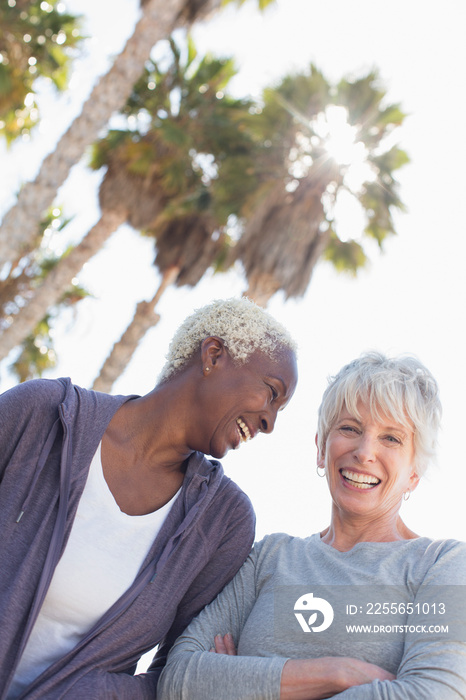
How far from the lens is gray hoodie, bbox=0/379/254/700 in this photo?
2.31 m

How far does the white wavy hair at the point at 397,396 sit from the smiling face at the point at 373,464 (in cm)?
3

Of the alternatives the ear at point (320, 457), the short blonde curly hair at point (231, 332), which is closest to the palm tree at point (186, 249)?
the short blonde curly hair at point (231, 332)

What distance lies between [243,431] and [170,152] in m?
10.8

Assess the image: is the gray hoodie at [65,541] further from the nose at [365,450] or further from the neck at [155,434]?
the nose at [365,450]

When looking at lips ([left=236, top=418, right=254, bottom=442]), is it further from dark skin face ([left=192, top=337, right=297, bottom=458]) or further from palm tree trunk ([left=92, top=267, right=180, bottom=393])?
palm tree trunk ([left=92, top=267, right=180, bottom=393])

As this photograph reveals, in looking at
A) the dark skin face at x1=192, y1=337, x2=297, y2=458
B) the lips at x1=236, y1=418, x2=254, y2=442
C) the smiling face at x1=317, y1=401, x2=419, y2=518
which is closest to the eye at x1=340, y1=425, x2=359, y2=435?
the smiling face at x1=317, y1=401, x2=419, y2=518

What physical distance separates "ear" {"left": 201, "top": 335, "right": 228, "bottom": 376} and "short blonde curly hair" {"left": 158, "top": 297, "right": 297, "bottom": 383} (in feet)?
0.09

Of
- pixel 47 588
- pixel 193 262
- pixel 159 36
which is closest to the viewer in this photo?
pixel 47 588

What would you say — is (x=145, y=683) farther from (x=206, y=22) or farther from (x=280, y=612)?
(x=206, y=22)

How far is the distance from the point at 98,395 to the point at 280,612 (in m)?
1.17

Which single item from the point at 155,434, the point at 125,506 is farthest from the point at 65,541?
the point at 155,434

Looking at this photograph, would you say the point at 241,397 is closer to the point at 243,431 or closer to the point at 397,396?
the point at 243,431

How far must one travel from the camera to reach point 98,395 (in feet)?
9.36

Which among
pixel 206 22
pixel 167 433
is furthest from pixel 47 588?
pixel 206 22
